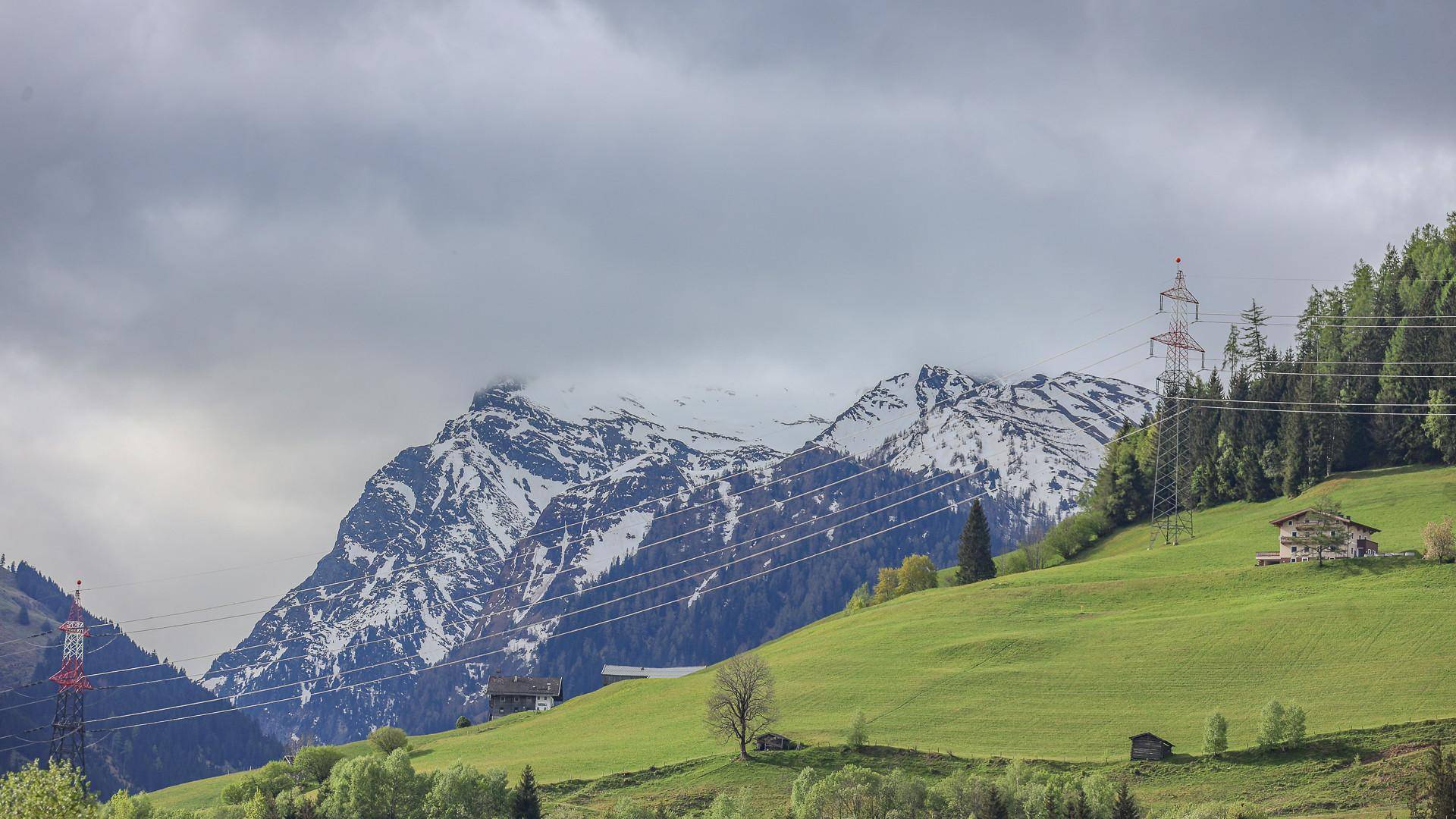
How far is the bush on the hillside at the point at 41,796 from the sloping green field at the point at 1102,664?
195 feet

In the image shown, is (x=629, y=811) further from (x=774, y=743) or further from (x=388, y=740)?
(x=388, y=740)

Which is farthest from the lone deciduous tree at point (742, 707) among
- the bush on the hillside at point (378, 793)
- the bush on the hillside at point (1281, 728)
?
the bush on the hillside at point (1281, 728)

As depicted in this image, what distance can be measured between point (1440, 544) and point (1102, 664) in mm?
37704

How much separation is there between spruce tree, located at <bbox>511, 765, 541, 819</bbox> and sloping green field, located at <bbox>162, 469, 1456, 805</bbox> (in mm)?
9358

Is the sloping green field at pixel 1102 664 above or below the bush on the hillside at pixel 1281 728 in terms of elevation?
above

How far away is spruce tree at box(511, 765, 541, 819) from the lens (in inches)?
4486

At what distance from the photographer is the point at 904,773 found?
11000 cm

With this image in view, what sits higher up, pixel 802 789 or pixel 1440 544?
pixel 1440 544

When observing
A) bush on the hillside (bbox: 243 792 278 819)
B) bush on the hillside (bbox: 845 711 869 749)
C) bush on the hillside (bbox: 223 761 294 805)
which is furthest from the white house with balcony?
bush on the hillside (bbox: 223 761 294 805)

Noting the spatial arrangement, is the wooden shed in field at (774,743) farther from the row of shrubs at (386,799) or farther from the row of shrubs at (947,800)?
the row of shrubs at (386,799)

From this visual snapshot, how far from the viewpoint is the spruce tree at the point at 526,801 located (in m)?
114

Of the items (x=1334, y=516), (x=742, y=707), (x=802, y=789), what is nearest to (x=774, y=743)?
(x=742, y=707)

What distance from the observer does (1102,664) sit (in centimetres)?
13600

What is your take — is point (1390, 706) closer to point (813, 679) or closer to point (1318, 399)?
point (813, 679)
